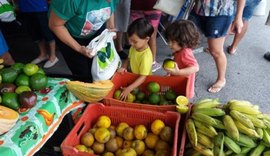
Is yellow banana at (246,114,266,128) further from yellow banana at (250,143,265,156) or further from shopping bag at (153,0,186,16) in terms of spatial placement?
shopping bag at (153,0,186,16)

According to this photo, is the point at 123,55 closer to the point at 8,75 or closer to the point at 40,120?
the point at 8,75

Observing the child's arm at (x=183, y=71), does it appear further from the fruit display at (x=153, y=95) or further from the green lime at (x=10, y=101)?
the green lime at (x=10, y=101)

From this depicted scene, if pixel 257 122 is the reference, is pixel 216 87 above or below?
below

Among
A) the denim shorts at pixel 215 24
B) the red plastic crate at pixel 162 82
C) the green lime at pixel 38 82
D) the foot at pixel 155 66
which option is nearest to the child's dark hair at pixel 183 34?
the red plastic crate at pixel 162 82

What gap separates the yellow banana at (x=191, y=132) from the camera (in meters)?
1.42

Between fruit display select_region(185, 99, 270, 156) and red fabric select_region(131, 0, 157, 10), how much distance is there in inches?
69.7

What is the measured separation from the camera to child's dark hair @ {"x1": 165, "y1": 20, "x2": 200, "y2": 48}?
194 centimetres

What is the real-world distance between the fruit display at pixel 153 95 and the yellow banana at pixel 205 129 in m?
0.43

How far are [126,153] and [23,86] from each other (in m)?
0.70

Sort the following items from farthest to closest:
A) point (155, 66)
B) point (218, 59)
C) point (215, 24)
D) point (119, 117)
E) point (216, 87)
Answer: point (155, 66) < point (216, 87) < point (218, 59) < point (215, 24) < point (119, 117)

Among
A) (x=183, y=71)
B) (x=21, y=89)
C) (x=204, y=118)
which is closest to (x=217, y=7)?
(x=183, y=71)

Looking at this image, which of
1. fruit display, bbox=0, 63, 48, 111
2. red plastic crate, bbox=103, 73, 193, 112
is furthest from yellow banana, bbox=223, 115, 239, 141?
fruit display, bbox=0, 63, 48, 111

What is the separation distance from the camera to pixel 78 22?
1.88 meters

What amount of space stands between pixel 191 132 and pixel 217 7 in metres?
1.33
